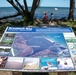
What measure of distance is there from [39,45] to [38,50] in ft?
0.65

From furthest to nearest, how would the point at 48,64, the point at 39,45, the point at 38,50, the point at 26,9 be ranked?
1. the point at 26,9
2. the point at 39,45
3. the point at 38,50
4. the point at 48,64

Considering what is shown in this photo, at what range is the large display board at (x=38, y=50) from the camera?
4.46 metres

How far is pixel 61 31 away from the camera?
552cm

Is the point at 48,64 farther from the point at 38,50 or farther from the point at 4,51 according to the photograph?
the point at 4,51

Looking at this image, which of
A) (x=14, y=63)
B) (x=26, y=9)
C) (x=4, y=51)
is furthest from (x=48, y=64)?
(x=26, y=9)

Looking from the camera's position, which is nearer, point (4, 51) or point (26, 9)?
point (4, 51)

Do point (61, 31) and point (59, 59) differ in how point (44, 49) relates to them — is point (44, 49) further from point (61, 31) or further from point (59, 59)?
point (61, 31)

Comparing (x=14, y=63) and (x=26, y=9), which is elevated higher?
(x=14, y=63)

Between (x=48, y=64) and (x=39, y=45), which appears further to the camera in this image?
(x=39, y=45)

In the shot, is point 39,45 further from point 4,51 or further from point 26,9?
point 26,9

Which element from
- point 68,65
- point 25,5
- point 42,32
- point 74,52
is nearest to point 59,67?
point 68,65

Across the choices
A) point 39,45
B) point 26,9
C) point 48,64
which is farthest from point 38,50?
point 26,9

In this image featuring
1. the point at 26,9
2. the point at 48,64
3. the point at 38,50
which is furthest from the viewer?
the point at 26,9

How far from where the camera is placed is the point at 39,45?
5031 mm
